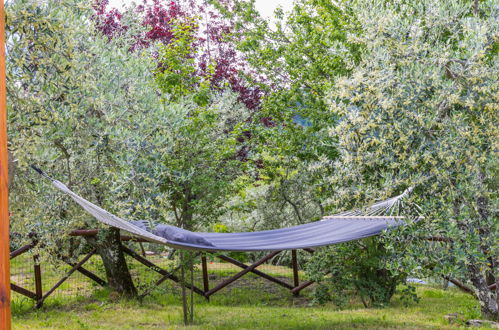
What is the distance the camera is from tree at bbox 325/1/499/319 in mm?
4832

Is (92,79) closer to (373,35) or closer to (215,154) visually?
(373,35)

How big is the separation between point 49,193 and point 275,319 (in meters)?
2.96

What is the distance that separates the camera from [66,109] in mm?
4285

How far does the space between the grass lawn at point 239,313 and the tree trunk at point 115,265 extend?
0.22 metres

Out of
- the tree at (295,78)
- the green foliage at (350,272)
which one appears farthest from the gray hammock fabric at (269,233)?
the tree at (295,78)

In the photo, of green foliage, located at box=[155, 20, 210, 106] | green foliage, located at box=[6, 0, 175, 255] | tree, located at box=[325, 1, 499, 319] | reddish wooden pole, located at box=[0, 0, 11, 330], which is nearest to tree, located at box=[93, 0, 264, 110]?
green foliage, located at box=[155, 20, 210, 106]

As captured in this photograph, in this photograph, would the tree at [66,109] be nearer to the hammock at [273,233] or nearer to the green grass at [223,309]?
the hammock at [273,233]

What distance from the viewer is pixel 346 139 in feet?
17.1

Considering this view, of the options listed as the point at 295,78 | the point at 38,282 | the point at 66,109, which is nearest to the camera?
the point at 66,109

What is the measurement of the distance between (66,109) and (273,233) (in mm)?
2564

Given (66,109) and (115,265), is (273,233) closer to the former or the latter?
(66,109)

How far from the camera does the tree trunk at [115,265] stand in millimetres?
7516

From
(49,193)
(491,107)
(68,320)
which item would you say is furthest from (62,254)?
(491,107)

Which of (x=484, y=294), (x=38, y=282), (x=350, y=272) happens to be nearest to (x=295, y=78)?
(x=350, y=272)
